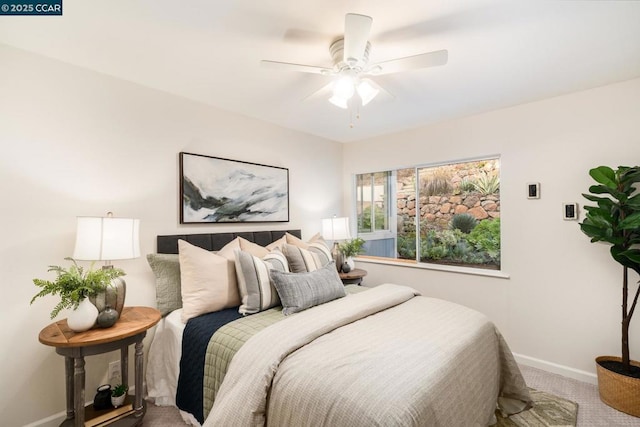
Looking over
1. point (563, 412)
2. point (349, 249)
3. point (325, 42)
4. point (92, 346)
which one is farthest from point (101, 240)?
point (563, 412)

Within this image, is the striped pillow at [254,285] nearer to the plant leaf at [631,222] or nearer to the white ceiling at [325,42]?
the white ceiling at [325,42]

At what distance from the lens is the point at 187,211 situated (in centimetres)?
266

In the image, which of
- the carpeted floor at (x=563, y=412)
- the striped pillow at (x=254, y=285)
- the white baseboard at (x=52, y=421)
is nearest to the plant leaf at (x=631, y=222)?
the carpeted floor at (x=563, y=412)

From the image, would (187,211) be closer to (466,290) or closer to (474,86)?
(474,86)

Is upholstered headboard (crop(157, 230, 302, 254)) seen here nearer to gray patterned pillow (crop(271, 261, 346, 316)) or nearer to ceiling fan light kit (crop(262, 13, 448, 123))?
gray patterned pillow (crop(271, 261, 346, 316))

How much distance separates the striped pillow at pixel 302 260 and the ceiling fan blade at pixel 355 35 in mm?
1546

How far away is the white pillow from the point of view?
2127 millimetres

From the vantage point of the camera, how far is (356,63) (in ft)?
5.72

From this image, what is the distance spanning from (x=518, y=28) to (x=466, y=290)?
243 cm

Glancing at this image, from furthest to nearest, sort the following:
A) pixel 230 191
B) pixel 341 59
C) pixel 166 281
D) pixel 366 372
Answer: pixel 230 191
pixel 166 281
pixel 341 59
pixel 366 372

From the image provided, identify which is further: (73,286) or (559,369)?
(559,369)

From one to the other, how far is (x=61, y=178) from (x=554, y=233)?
3921 mm

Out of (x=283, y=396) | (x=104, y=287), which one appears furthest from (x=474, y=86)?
(x=104, y=287)

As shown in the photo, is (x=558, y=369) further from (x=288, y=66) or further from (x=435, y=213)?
(x=288, y=66)
